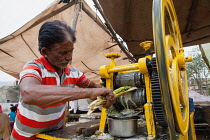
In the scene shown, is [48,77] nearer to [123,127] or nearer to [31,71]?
[31,71]

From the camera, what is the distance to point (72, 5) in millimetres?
3635

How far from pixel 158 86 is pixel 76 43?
154 inches

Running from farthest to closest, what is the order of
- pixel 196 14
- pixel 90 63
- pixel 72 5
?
1. pixel 90 63
2. pixel 72 5
3. pixel 196 14

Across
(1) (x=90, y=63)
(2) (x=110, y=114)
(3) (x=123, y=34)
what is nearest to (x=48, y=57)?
(2) (x=110, y=114)

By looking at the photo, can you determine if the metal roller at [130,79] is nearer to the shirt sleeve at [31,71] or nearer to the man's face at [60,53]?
the man's face at [60,53]

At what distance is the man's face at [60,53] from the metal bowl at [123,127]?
559 millimetres

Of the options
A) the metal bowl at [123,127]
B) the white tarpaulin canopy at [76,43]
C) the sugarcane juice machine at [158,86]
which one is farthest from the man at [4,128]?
the metal bowl at [123,127]

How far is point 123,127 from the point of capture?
103 cm

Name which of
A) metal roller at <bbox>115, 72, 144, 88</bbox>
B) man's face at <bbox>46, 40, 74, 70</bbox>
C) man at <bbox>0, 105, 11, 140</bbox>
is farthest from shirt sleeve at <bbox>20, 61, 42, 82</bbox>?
man at <bbox>0, 105, 11, 140</bbox>

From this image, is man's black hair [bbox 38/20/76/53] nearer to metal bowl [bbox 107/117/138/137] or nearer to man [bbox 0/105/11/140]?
metal bowl [bbox 107/117/138/137]

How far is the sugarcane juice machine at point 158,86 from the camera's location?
671 mm

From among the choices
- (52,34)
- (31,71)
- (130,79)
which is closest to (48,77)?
(31,71)

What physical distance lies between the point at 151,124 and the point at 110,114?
287 millimetres

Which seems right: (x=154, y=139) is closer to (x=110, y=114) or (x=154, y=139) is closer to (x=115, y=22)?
(x=110, y=114)
